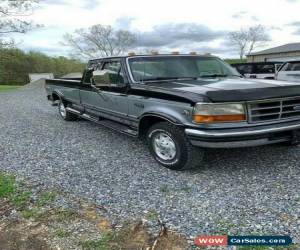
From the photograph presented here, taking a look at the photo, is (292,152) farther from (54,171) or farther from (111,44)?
(111,44)

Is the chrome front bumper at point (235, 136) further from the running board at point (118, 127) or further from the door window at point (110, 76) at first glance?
the door window at point (110, 76)

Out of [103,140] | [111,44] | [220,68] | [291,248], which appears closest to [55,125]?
[103,140]

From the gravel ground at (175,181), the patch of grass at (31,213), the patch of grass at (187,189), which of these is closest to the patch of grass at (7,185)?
the gravel ground at (175,181)

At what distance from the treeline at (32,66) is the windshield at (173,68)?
3508 centimetres

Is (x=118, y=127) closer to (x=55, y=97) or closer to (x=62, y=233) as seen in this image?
(x=62, y=233)

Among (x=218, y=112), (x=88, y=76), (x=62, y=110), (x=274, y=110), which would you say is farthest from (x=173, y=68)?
(x=62, y=110)

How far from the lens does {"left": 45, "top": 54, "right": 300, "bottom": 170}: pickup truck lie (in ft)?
12.6

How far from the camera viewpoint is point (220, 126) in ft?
12.7

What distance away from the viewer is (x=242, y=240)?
112 inches

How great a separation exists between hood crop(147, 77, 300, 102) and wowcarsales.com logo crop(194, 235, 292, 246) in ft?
5.24

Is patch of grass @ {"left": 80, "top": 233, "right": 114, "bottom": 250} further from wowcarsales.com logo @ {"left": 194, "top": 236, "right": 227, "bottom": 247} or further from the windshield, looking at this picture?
the windshield

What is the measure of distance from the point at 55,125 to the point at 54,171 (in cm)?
371

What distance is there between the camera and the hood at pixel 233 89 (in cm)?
381

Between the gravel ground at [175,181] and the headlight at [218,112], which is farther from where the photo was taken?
the headlight at [218,112]
